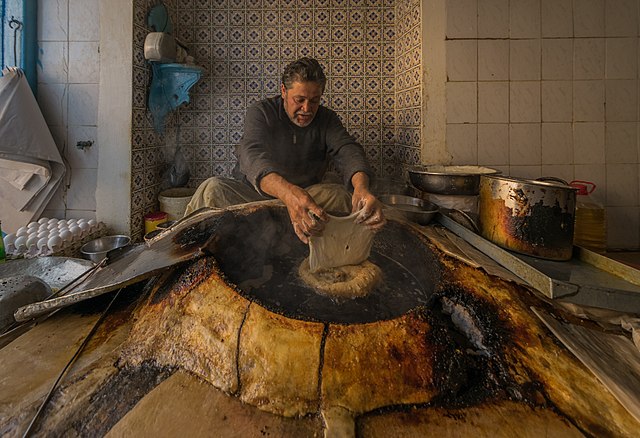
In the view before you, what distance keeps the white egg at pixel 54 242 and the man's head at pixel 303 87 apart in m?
1.99

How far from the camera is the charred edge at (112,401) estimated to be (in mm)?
1188

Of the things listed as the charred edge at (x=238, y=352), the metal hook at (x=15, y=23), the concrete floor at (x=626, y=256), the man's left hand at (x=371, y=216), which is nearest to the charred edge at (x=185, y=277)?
the charred edge at (x=238, y=352)

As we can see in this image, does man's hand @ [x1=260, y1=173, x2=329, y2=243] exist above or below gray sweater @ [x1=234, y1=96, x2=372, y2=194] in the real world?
below

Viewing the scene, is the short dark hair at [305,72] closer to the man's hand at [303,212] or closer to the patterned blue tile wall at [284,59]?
the man's hand at [303,212]

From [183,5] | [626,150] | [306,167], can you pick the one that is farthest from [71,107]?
[626,150]

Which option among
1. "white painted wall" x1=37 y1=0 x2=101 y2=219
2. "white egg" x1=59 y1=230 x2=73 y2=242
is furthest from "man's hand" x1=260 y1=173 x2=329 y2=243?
"white painted wall" x1=37 y1=0 x2=101 y2=219

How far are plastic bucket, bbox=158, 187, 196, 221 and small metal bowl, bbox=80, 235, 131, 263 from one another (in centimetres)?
52

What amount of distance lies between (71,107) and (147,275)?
2836 mm

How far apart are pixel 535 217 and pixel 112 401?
1.88 m

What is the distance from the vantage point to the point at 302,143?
9.81ft

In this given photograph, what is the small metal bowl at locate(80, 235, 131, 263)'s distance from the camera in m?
3.07

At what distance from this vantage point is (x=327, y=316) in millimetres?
1572

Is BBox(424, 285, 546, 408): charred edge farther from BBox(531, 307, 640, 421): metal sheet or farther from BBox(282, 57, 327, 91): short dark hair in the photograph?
BBox(282, 57, 327, 91): short dark hair

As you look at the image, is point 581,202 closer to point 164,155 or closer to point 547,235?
point 547,235
